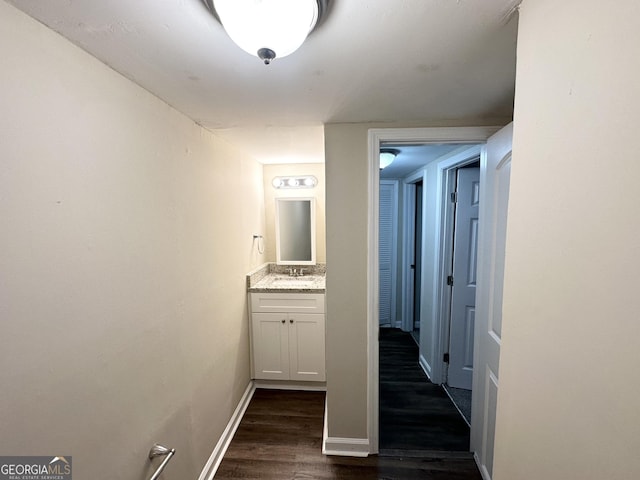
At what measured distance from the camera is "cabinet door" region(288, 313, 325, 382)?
2.36m

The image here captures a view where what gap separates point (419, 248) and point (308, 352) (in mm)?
2092

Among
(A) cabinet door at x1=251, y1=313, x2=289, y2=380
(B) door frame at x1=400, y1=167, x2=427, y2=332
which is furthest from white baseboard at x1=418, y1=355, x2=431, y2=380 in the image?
(A) cabinet door at x1=251, y1=313, x2=289, y2=380

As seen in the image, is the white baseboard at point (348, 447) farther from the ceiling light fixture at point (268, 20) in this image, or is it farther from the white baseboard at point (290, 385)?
the ceiling light fixture at point (268, 20)

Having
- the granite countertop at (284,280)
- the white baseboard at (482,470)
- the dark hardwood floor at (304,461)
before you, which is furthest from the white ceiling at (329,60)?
the dark hardwood floor at (304,461)

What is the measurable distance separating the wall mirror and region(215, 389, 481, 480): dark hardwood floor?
58.8 inches

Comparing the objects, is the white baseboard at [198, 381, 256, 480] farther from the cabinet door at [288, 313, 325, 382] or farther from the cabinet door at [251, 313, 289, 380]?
the cabinet door at [288, 313, 325, 382]

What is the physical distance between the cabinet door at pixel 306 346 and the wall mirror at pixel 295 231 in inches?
26.8

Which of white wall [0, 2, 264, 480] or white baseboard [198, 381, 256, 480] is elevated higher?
white wall [0, 2, 264, 480]

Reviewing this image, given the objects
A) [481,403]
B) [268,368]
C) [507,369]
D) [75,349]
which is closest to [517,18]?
[507,369]

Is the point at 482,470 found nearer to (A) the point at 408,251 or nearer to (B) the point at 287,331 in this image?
(B) the point at 287,331

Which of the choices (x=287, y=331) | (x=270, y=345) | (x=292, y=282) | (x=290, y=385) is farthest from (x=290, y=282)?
(x=290, y=385)

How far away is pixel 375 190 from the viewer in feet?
5.17

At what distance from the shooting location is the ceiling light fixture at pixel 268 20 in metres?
0.62

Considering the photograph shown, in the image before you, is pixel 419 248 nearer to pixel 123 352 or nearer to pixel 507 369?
pixel 507 369
